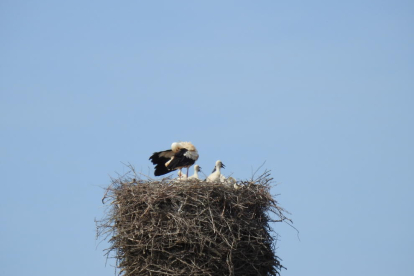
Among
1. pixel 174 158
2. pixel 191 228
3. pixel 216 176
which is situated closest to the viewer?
pixel 191 228

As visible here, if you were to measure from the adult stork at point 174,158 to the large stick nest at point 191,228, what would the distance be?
1.62 m

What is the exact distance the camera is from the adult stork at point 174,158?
13672mm

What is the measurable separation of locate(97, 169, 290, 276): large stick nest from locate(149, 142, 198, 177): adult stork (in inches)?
63.7

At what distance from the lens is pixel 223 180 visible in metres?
12.5

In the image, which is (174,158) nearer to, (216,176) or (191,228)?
(216,176)

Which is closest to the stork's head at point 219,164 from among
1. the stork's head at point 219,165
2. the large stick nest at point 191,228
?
the stork's head at point 219,165

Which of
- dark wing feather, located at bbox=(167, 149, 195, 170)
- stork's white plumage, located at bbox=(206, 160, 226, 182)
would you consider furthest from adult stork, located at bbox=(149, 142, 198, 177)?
stork's white plumage, located at bbox=(206, 160, 226, 182)

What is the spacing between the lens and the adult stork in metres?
13.7

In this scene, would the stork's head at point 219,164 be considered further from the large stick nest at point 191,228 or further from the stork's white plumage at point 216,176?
the large stick nest at point 191,228

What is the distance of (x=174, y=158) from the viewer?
539 inches

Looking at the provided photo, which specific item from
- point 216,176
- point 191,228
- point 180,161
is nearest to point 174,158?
point 180,161

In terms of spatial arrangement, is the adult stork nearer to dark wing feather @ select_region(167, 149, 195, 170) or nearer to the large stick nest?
dark wing feather @ select_region(167, 149, 195, 170)

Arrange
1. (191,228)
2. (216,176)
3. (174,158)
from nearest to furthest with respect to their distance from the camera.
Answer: (191,228)
(216,176)
(174,158)

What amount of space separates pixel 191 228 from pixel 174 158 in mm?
2578
